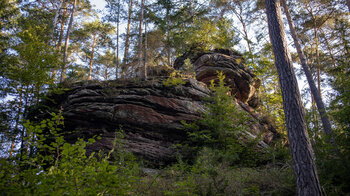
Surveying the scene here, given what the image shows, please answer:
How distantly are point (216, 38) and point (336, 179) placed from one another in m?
12.5

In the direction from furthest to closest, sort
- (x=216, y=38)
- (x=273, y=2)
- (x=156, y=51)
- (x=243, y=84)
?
(x=156, y=51), (x=216, y=38), (x=243, y=84), (x=273, y=2)

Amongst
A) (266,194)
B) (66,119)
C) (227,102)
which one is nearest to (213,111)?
(227,102)

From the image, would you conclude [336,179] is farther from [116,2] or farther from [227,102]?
[116,2]

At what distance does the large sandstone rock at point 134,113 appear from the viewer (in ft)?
27.7

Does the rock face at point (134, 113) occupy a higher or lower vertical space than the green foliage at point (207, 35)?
lower

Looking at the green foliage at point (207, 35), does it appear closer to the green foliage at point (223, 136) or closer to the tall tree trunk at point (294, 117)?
the green foliage at point (223, 136)

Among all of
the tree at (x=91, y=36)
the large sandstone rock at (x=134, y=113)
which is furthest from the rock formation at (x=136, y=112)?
the tree at (x=91, y=36)

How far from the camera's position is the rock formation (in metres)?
8.44

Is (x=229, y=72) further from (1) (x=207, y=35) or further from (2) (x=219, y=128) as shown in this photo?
(2) (x=219, y=128)

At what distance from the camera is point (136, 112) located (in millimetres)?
8898

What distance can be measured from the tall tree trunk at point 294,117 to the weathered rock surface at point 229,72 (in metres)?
7.25

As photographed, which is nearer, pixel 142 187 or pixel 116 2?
pixel 142 187

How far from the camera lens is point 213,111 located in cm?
874

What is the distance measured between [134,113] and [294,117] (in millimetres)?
6375
